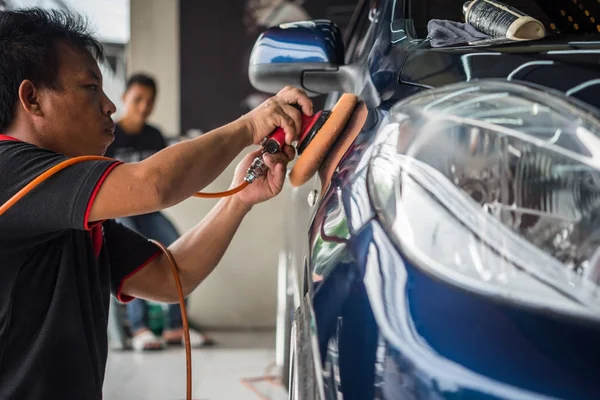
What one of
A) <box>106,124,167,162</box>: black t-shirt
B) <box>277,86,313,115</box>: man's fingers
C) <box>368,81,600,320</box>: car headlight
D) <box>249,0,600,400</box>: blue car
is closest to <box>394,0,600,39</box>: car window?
<box>277,86,313,115</box>: man's fingers

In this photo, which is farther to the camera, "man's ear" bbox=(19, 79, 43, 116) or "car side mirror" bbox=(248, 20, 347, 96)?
"car side mirror" bbox=(248, 20, 347, 96)

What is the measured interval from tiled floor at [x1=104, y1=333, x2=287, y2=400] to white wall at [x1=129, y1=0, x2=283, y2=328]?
23cm

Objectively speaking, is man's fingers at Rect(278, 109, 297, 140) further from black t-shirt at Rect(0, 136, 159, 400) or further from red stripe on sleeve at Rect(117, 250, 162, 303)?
red stripe on sleeve at Rect(117, 250, 162, 303)

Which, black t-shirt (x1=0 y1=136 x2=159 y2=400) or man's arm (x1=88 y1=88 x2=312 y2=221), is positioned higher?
man's arm (x1=88 y1=88 x2=312 y2=221)

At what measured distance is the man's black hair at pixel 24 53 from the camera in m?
1.22

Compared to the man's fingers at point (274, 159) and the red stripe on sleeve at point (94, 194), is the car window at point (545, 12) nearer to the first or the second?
the man's fingers at point (274, 159)

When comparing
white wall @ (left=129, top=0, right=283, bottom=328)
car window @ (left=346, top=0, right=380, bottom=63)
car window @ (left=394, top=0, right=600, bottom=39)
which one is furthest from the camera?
white wall @ (left=129, top=0, right=283, bottom=328)

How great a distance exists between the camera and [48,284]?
121cm

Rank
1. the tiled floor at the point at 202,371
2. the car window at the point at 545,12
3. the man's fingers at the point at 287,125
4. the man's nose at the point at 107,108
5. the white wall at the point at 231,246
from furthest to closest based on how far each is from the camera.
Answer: the white wall at the point at 231,246
the tiled floor at the point at 202,371
the car window at the point at 545,12
the man's nose at the point at 107,108
the man's fingers at the point at 287,125

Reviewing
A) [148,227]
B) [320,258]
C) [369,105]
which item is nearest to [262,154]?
[369,105]

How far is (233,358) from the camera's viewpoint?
3.57 meters

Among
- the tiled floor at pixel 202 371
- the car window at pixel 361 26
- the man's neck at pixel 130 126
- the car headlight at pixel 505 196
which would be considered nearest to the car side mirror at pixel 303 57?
the car window at pixel 361 26

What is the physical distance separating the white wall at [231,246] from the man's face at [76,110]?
3073 millimetres

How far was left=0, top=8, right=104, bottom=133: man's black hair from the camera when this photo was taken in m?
1.22
